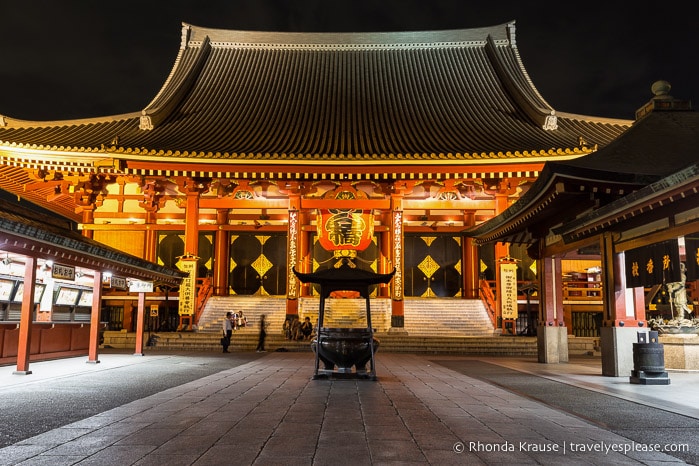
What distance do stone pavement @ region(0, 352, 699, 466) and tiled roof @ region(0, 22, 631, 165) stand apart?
10403 mm

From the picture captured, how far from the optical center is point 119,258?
12.7 m

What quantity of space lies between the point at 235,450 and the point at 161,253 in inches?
836

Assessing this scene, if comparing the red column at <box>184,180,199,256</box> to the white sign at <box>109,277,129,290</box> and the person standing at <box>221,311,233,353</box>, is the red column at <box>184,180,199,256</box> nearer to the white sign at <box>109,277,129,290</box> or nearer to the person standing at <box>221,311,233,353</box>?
the person standing at <box>221,311,233,353</box>

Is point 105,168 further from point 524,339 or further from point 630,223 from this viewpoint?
point 630,223

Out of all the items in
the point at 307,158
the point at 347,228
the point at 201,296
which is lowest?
the point at 201,296

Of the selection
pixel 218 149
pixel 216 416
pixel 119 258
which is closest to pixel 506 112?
pixel 218 149

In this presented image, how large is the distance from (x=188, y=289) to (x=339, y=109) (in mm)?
9439

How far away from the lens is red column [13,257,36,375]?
401 inches

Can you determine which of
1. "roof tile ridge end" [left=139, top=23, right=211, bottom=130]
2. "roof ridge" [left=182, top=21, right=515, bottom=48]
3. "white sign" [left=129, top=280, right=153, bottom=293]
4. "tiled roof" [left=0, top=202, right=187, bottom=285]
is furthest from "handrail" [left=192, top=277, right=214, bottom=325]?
"roof ridge" [left=182, top=21, right=515, bottom=48]

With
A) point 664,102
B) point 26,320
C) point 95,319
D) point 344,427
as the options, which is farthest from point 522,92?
point 344,427

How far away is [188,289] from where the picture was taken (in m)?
18.6

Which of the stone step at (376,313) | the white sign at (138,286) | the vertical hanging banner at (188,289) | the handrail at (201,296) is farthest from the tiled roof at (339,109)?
the stone step at (376,313)

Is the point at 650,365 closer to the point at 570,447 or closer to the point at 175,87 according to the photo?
the point at 570,447

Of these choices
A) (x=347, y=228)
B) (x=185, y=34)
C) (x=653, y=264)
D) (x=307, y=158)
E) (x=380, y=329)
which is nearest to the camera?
(x=653, y=264)
